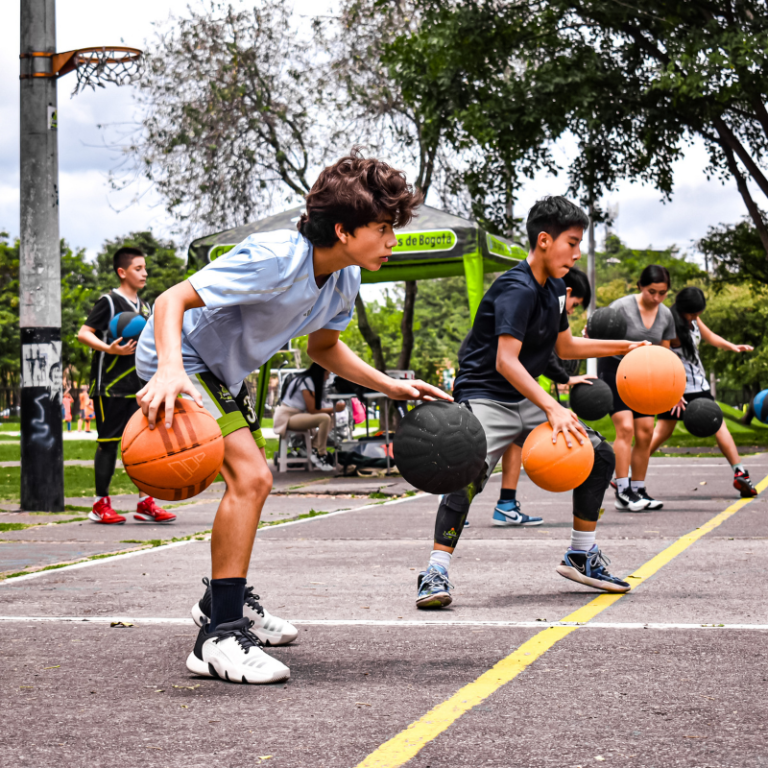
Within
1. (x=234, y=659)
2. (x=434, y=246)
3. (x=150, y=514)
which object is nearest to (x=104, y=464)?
(x=150, y=514)

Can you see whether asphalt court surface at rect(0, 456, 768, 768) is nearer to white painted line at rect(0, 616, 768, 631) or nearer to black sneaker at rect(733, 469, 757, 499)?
white painted line at rect(0, 616, 768, 631)

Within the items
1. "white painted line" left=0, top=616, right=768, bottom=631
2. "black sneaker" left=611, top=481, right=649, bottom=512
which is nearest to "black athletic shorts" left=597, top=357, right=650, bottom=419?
"black sneaker" left=611, top=481, right=649, bottom=512

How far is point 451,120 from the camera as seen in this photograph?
821 inches

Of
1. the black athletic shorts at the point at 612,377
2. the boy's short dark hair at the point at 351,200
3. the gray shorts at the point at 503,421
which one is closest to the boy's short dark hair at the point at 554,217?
the gray shorts at the point at 503,421

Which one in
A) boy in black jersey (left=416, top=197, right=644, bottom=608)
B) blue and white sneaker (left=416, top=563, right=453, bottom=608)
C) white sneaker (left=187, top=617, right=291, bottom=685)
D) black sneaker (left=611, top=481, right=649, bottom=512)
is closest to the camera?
white sneaker (left=187, top=617, right=291, bottom=685)

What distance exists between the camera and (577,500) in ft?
18.8

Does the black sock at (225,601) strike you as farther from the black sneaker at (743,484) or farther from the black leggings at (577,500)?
the black sneaker at (743,484)

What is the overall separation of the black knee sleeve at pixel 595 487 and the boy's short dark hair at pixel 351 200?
6.59ft

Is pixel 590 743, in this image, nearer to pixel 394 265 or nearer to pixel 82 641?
pixel 82 641

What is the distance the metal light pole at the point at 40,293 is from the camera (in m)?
10.1

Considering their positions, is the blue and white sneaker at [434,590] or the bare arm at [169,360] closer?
the bare arm at [169,360]

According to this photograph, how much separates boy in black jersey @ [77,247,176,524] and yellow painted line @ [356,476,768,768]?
15.6 ft

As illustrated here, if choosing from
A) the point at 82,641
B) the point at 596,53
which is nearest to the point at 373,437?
the point at 596,53

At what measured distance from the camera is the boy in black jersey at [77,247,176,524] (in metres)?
9.16
